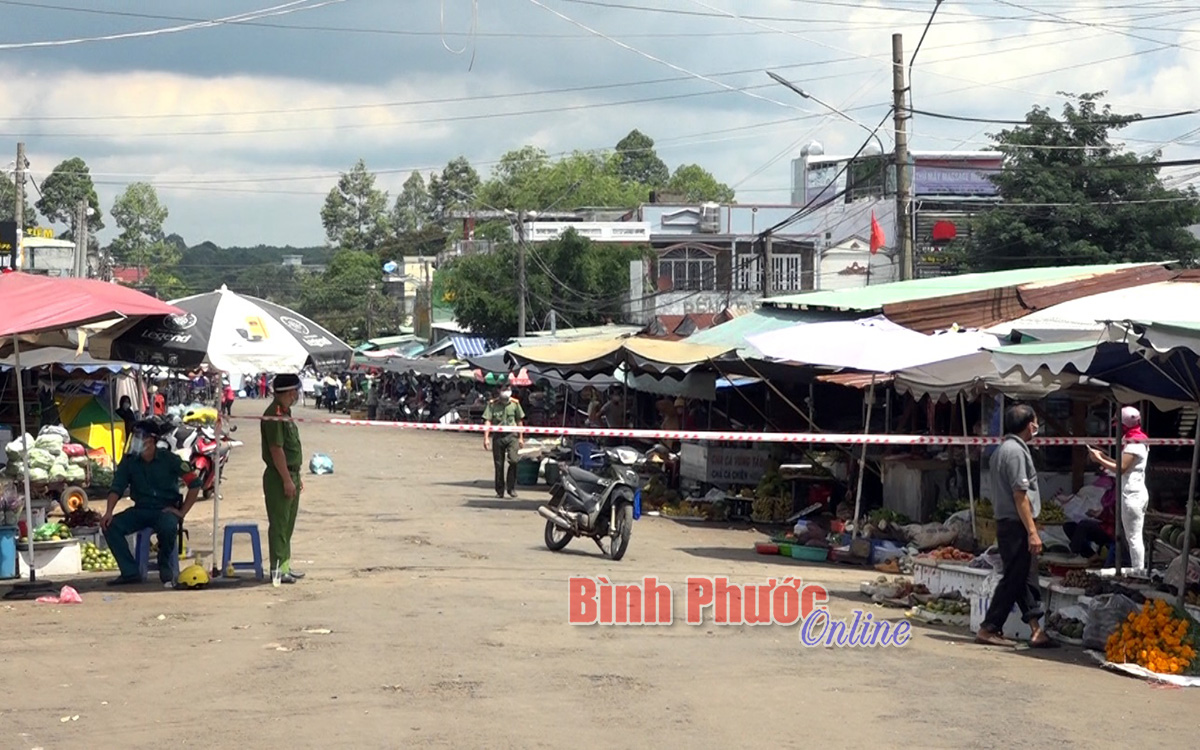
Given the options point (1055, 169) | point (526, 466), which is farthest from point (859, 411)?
point (1055, 169)

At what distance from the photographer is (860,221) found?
58.0 m

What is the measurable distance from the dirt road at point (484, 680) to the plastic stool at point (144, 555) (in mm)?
→ 272

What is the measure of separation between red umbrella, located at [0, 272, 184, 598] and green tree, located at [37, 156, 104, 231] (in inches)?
3418

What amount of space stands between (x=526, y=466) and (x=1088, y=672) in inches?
687

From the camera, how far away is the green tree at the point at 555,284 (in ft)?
185

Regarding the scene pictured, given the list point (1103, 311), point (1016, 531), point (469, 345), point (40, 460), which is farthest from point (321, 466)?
point (469, 345)

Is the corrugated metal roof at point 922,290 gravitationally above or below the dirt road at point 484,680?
above

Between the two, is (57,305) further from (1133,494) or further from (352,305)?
(352,305)

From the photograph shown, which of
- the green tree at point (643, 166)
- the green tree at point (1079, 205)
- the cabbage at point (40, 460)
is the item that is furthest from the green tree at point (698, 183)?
the cabbage at point (40, 460)

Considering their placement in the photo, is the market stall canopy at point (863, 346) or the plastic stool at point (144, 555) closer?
the plastic stool at point (144, 555)

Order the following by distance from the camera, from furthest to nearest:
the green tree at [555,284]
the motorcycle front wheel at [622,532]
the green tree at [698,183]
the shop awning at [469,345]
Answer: the green tree at [698,183] → the green tree at [555,284] → the shop awning at [469,345] → the motorcycle front wheel at [622,532]

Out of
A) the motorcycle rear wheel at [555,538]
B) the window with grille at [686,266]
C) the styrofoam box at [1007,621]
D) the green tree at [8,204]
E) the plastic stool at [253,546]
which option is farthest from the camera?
the green tree at [8,204]

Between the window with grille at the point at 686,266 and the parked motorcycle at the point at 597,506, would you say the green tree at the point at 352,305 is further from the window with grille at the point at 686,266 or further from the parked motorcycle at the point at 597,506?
the parked motorcycle at the point at 597,506

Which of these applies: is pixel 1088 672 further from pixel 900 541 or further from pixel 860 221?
pixel 860 221
